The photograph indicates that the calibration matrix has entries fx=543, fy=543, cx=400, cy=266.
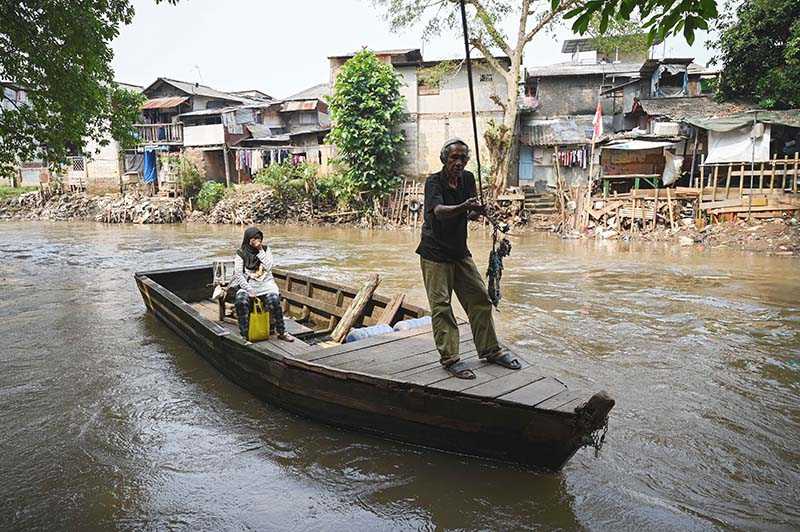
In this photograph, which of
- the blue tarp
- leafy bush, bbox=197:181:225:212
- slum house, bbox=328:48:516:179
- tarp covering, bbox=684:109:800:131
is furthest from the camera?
the blue tarp

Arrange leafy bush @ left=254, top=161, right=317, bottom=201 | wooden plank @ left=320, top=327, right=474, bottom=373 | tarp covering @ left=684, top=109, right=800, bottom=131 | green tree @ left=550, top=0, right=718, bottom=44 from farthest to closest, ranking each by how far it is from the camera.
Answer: leafy bush @ left=254, top=161, right=317, bottom=201, tarp covering @ left=684, top=109, right=800, bottom=131, wooden plank @ left=320, top=327, right=474, bottom=373, green tree @ left=550, top=0, right=718, bottom=44

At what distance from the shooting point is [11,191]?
35531 mm

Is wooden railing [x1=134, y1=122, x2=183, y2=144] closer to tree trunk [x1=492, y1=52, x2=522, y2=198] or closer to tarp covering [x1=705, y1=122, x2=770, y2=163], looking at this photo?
tree trunk [x1=492, y1=52, x2=522, y2=198]

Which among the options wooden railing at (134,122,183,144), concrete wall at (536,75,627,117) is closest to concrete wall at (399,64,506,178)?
concrete wall at (536,75,627,117)

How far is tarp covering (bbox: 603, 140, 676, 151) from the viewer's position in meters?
18.4

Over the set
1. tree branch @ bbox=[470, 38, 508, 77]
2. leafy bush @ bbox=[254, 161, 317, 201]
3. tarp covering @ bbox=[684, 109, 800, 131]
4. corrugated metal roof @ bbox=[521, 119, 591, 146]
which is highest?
Answer: tree branch @ bbox=[470, 38, 508, 77]

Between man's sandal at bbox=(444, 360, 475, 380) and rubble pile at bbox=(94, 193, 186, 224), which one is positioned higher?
rubble pile at bbox=(94, 193, 186, 224)

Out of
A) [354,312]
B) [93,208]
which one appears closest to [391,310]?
[354,312]

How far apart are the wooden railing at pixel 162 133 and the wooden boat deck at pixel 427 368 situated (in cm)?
3040

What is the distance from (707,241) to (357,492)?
50.4 feet

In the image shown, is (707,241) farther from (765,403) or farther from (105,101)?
(105,101)

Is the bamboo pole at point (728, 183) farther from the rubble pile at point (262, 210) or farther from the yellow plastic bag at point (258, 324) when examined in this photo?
the rubble pile at point (262, 210)

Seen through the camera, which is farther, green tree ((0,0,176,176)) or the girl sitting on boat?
green tree ((0,0,176,176))

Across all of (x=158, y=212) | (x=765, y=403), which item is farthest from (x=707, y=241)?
(x=158, y=212)
